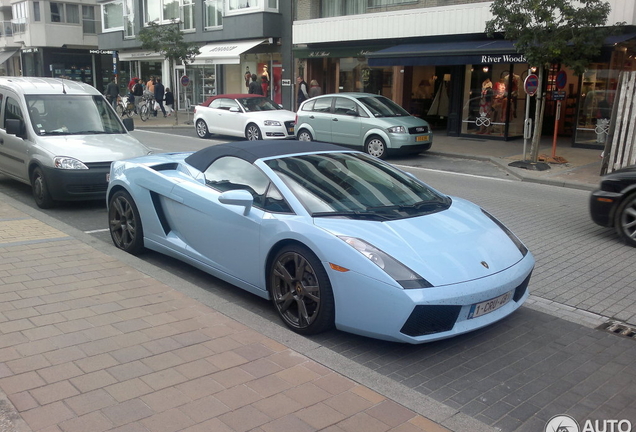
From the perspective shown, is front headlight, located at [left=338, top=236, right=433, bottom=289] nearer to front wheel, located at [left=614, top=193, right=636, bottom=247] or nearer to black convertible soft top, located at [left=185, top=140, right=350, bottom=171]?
black convertible soft top, located at [left=185, top=140, right=350, bottom=171]

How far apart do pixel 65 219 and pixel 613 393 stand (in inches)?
289

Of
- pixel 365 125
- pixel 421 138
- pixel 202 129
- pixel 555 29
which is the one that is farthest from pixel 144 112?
pixel 555 29

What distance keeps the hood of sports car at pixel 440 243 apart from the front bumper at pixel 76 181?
17.7ft

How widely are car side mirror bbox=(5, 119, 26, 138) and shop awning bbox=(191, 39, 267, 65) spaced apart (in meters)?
20.3

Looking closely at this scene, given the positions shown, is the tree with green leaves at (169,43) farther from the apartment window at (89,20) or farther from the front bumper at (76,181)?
the apartment window at (89,20)

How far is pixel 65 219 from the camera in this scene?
8.62m

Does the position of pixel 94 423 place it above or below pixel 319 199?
below

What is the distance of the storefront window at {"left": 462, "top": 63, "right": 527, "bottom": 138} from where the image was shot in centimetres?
1980

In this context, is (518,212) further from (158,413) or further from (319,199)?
(158,413)

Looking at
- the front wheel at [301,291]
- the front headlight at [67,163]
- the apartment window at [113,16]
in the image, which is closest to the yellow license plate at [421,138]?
the front headlight at [67,163]

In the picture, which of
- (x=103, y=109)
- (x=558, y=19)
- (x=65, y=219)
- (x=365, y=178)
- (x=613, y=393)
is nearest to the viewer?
(x=613, y=393)

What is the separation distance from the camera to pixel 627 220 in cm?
746

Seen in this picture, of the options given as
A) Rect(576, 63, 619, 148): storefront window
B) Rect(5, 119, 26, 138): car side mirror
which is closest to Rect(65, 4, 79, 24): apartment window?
Rect(576, 63, 619, 148): storefront window

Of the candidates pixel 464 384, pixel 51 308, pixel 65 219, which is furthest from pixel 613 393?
pixel 65 219
